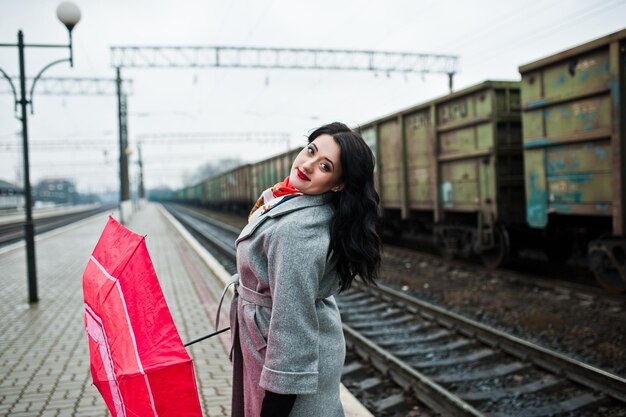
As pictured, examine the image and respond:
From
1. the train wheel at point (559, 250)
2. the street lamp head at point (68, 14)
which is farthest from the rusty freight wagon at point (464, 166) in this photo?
the street lamp head at point (68, 14)

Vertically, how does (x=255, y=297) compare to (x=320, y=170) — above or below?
below

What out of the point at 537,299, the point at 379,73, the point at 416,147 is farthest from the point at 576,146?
the point at 379,73

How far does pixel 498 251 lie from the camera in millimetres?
9281

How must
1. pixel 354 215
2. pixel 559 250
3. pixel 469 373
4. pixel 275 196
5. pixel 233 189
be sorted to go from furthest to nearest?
pixel 233 189 < pixel 559 250 < pixel 469 373 < pixel 275 196 < pixel 354 215

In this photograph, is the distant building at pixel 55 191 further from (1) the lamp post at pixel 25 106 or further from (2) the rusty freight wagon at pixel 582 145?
(2) the rusty freight wagon at pixel 582 145

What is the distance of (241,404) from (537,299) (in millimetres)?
5972

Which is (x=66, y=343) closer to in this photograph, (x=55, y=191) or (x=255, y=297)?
(x=255, y=297)

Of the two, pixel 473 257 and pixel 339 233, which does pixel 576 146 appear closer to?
pixel 473 257

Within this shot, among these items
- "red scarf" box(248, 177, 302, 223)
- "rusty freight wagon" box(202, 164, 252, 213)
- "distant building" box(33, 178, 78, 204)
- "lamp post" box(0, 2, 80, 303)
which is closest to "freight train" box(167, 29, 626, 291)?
"lamp post" box(0, 2, 80, 303)

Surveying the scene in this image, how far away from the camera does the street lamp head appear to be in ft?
23.4

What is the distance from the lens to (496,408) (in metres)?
3.85

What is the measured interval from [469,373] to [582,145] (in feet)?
12.7

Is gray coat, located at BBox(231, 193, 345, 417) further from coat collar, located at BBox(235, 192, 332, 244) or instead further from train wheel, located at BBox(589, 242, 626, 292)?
train wheel, located at BBox(589, 242, 626, 292)

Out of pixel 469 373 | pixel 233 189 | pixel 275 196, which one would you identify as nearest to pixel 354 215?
pixel 275 196
